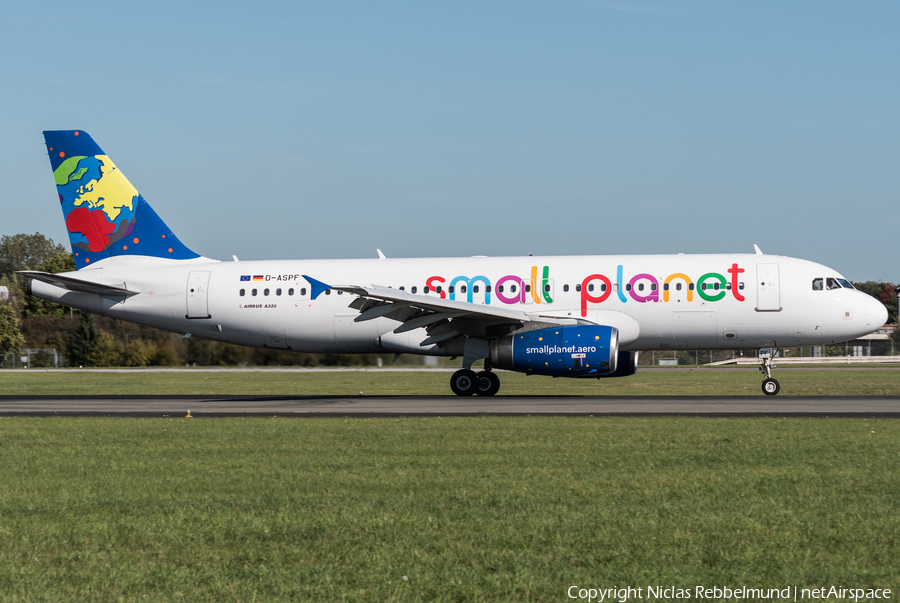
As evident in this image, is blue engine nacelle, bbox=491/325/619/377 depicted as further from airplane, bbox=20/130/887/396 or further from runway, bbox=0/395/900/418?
runway, bbox=0/395/900/418

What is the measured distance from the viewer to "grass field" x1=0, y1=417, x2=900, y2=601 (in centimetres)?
570

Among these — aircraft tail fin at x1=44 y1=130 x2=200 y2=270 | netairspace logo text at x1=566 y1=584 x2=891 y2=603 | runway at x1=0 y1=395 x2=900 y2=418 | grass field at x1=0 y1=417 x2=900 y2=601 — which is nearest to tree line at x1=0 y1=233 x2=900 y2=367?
runway at x1=0 y1=395 x2=900 y2=418

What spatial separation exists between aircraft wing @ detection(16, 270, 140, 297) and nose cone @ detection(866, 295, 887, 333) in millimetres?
20909

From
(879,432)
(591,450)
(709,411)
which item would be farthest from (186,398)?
(879,432)

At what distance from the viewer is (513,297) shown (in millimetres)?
24781

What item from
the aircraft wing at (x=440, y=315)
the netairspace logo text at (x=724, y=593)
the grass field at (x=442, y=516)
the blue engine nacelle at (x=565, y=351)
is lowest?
the netairspace logo text at (x=724, y=593)

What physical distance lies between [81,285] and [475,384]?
11920 mm

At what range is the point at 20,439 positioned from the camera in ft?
45.9

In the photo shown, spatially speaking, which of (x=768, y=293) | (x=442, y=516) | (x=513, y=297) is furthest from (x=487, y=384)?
(x=442, y=516)

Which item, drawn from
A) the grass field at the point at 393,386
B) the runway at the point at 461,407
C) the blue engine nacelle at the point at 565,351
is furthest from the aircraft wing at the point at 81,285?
the blue engine nacelle at the point at 565,351

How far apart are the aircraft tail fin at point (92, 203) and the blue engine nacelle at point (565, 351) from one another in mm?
12096

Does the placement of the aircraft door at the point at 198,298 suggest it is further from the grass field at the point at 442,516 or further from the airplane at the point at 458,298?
the grass field at the point at 442,516

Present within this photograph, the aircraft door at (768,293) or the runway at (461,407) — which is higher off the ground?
the aircraft door at (768,293)

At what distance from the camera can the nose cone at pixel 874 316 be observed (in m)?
23.8
